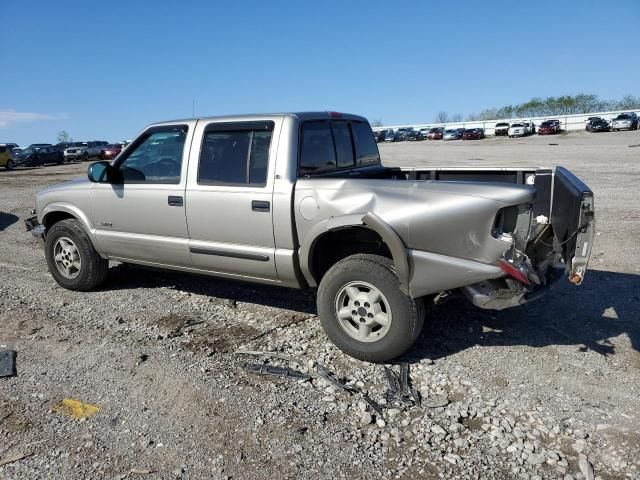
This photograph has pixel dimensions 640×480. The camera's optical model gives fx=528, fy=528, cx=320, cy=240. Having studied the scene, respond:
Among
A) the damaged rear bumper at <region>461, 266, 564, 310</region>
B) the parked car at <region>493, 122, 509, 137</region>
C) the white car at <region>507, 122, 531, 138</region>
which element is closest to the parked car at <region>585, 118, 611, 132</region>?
the white car at <region>507, 122, 531, 138</region>

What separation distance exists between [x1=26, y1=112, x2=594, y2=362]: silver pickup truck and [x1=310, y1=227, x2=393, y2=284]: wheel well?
0.01 meters

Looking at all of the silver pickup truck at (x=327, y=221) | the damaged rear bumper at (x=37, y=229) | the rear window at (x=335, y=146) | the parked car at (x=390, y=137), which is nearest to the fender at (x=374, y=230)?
the silver pickup truck at (x=327, y=221)

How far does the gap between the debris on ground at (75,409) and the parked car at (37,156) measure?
37.4 metres

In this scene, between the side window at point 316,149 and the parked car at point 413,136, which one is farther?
the parked car at point 413,136

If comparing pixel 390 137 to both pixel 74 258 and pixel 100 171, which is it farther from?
pixel 100 171

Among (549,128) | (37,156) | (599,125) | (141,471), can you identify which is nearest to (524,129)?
(549,128)

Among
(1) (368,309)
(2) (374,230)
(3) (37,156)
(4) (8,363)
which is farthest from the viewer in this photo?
(3) (37,156)

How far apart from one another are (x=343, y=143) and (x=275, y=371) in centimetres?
236

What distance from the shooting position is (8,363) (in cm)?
424

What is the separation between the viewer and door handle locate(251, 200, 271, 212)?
441cm

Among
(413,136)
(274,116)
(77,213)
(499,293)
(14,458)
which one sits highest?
(274,116)

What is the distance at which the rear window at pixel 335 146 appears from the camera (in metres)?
4.62

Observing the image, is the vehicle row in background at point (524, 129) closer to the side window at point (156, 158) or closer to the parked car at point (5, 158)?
the parked car at point (5, 158)

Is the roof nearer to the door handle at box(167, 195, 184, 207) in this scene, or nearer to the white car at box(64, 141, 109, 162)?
the door handle at box(167, 195, 184, 207)
